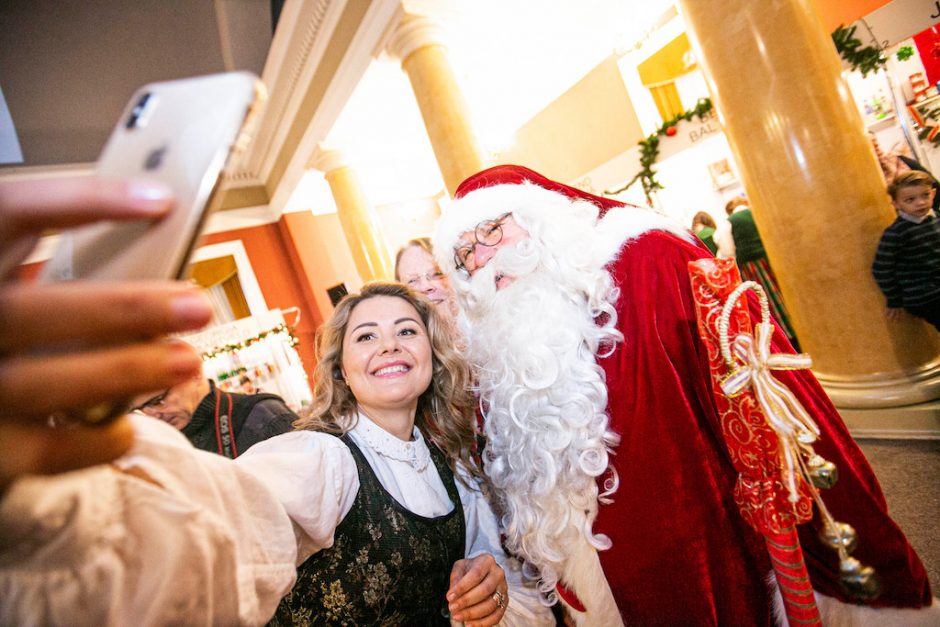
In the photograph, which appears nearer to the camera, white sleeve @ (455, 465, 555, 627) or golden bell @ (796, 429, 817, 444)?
golden bell @ (796, 429, 817, 444)

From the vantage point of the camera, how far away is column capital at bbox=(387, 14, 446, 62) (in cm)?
401

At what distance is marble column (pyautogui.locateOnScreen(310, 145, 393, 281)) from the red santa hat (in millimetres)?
4347

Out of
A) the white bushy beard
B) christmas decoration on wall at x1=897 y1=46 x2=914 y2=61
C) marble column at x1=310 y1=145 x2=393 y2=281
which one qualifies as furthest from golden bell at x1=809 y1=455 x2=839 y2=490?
christmas decoration on wall at x1=897 y1=46 x2=914 y2=61

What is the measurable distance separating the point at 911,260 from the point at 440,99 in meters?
3.71

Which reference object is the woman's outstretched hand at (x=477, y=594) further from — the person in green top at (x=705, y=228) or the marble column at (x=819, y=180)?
the person in green top at (x=705, y=228)

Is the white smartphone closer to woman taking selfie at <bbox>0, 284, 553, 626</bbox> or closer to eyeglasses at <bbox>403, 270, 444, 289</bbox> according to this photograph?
woman taking selfie at <bbox>0, 284, 553, 626</bbox>

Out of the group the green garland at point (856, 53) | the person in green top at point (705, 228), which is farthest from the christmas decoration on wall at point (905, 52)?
the person in green top at point (705, 228)

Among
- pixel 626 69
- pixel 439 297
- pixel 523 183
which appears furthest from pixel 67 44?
pixel 626 69

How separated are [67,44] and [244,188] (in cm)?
388

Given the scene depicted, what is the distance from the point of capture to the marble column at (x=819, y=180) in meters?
2.60

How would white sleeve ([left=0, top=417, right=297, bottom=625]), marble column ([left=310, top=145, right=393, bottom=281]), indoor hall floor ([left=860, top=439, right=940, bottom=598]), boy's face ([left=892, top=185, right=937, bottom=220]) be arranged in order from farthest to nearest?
marble column ([left=310, top=145, right=393, bottom=281]) → boy's face ([left=892, top=185, right=937, bottom=220]) → indoor hall floor ([left=860, top=439, right=940, bottom=598]) → white sleeve ([left=0, top=417, right=297, bottom=625])

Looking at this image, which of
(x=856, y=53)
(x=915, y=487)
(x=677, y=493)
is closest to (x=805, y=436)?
(x=677, y=493)

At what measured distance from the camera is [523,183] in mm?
1813

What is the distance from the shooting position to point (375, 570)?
4.03 ft
